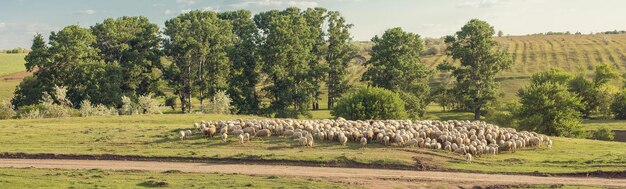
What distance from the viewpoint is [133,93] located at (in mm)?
72625

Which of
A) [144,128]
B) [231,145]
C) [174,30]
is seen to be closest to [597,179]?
[231,145]

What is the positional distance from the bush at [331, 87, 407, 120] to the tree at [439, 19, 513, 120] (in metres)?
27.2

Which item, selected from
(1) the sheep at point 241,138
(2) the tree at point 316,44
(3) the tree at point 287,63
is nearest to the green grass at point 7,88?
(3) the tree at point 287,63

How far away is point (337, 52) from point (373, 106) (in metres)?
32.9

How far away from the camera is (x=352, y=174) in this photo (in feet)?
100

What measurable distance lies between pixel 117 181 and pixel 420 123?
27.5m

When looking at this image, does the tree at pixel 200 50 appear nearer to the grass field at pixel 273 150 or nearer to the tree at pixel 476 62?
the grass field at pixel 273 150

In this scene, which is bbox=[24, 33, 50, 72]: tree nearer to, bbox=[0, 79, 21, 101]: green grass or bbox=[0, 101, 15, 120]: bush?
bbox=[0, 101, 15, 120]: bush

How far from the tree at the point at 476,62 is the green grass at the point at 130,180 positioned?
2197 inches

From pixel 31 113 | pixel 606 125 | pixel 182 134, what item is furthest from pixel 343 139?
pixel 606 125

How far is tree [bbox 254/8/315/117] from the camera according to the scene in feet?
240

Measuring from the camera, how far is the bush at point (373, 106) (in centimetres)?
5403

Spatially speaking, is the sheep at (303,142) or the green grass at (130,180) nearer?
the green grass at (130,180)

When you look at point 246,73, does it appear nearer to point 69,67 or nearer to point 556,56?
point 69,67
